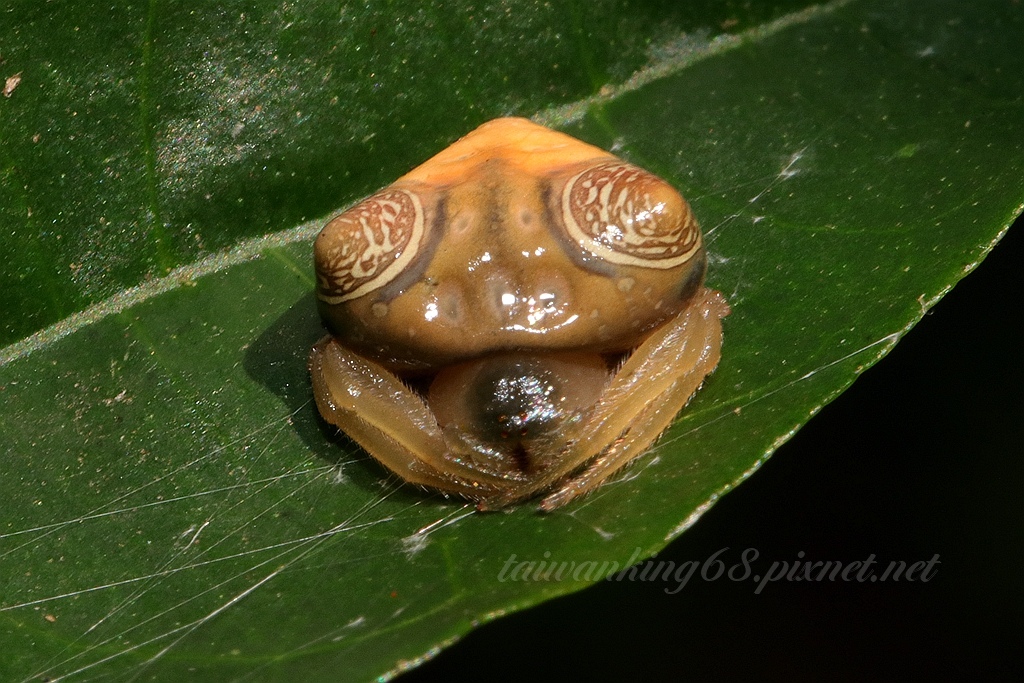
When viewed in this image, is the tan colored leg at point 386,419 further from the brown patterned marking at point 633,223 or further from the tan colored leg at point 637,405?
the brown patterned marking at point 633,223

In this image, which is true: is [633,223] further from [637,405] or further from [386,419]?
[386,419]

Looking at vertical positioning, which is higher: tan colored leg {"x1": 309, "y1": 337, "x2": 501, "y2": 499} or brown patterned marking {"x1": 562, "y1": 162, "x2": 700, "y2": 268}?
brown patterned marking {"x1": 562, "y1": 162, "x2": 700, "y2": 268}

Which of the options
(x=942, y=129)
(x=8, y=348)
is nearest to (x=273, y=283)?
(x=8, y=348)

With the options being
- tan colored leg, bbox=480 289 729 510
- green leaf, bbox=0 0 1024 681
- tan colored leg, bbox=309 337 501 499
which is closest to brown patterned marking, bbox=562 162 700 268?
tan colored leg, bbox=480 289 729 510

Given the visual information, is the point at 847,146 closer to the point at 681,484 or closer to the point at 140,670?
the point at 681,484

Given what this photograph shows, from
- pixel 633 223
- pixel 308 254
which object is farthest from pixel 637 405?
pixel 308 254

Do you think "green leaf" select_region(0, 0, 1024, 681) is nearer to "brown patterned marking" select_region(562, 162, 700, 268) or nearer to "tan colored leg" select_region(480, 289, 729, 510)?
"tan colored leg" select_region(480, 289, 729, 510)

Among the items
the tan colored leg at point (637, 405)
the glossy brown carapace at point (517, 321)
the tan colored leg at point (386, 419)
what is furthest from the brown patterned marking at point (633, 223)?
the tan colored leg at point (386, 419)
